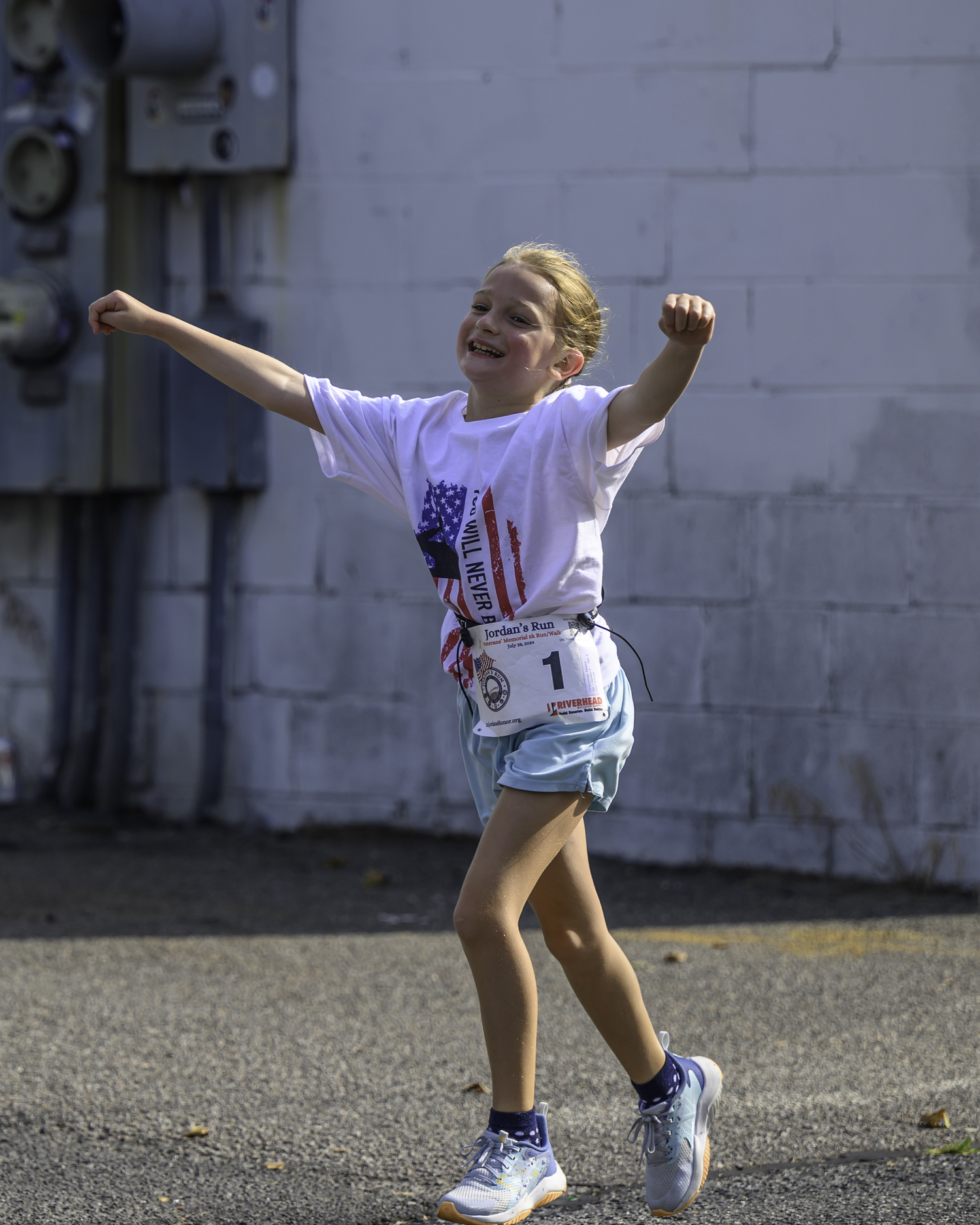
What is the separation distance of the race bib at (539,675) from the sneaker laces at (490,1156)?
2.44 ft

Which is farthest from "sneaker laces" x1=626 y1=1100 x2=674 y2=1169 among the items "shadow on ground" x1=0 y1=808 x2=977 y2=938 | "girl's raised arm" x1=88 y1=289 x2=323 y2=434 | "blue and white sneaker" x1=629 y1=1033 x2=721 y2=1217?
"shadow on ground" x1=0 y1=808 x2=977 y2=938

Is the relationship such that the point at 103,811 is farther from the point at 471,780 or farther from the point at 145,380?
the point at 471,780

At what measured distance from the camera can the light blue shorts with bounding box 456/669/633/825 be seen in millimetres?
2975

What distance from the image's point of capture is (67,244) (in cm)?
686

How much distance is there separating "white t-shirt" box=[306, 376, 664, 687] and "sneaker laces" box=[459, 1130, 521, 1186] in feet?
2.82

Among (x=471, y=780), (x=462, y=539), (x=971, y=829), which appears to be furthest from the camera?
(x=971, y=829)

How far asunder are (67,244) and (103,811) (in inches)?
97.9

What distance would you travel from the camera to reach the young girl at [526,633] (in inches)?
116

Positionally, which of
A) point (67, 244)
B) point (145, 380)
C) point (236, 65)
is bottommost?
point (145, 380)

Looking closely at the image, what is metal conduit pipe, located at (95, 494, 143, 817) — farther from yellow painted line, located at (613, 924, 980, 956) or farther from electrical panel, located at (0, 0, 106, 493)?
yellow painted line, located at (613, 924, 980, 956)

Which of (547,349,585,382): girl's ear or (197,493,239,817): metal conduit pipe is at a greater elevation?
(547,349,585,382): girl's ear

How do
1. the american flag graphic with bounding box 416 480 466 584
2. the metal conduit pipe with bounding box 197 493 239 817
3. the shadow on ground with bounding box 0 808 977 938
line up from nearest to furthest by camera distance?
the american flag graphic with bounding box 416 480 466 584, the shadow on ground with bounding box 0 808 977 938, the metal conduit pipe with bounding box 197 493 239 817

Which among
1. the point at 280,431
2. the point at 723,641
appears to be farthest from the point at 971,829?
the point at 280,431

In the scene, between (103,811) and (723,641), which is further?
(103,811)
